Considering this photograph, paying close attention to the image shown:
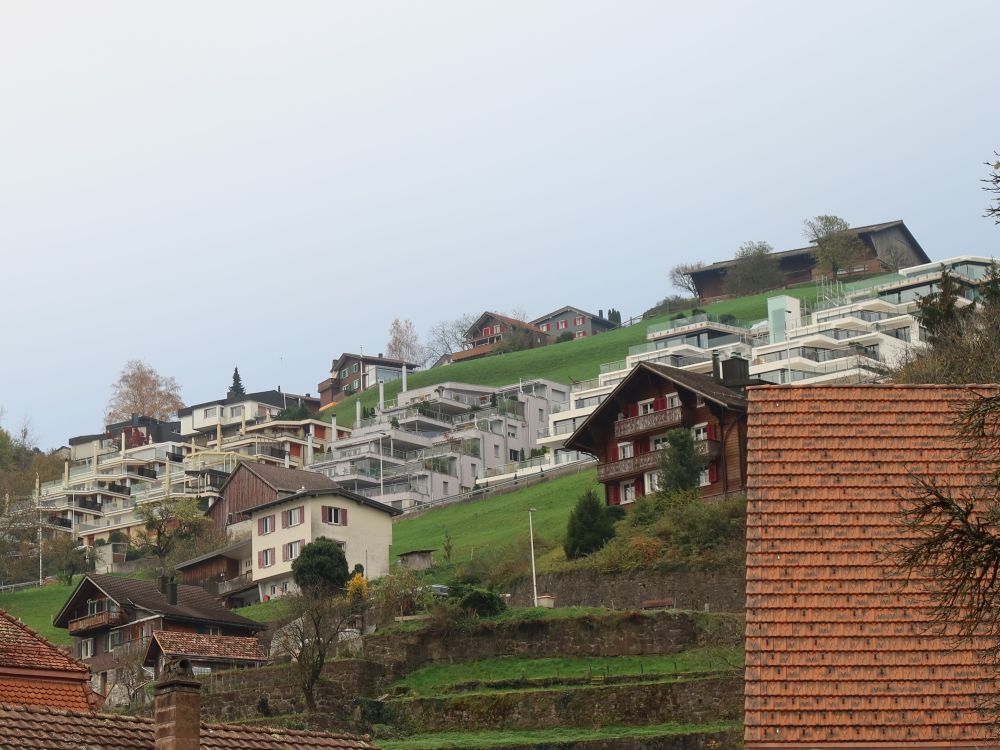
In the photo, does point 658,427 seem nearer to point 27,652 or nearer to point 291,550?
point 291,550

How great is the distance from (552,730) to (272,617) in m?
29.8

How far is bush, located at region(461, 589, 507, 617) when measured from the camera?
62.4 meters

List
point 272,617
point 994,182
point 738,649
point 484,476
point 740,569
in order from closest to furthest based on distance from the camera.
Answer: point 994,182
point 738,649
point 740,569
point 272,617
point 484,476

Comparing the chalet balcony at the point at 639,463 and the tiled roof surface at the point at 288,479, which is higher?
the tiled roof surface at the point at 288,479

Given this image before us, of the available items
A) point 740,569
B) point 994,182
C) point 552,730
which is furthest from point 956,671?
point 740,569

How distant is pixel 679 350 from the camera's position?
434 ft

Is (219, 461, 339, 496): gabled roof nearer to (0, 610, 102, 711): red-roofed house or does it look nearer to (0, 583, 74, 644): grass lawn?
(0, 583, 74, 644): grass lawn

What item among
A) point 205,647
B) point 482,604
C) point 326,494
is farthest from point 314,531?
point 482,604

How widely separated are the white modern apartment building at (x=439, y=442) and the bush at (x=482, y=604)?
207 feet

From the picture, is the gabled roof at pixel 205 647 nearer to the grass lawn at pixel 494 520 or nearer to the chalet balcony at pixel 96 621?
the chalet balcony at pixel 96 621

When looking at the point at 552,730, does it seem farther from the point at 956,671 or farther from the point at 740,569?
the point at 956,671

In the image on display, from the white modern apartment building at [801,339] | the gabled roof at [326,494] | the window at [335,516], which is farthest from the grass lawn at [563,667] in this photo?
the white modern apartment building at [801,339]

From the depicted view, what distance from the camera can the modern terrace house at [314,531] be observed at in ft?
307

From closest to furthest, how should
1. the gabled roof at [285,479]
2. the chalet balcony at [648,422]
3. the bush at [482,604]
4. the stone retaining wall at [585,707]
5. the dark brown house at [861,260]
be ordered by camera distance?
the stone retaining wall at [585,707] → the bush at [482,604] → the chalet balcony at [648,422] → the gabled roof at [285,479] → the dark brown house at [861,260]
